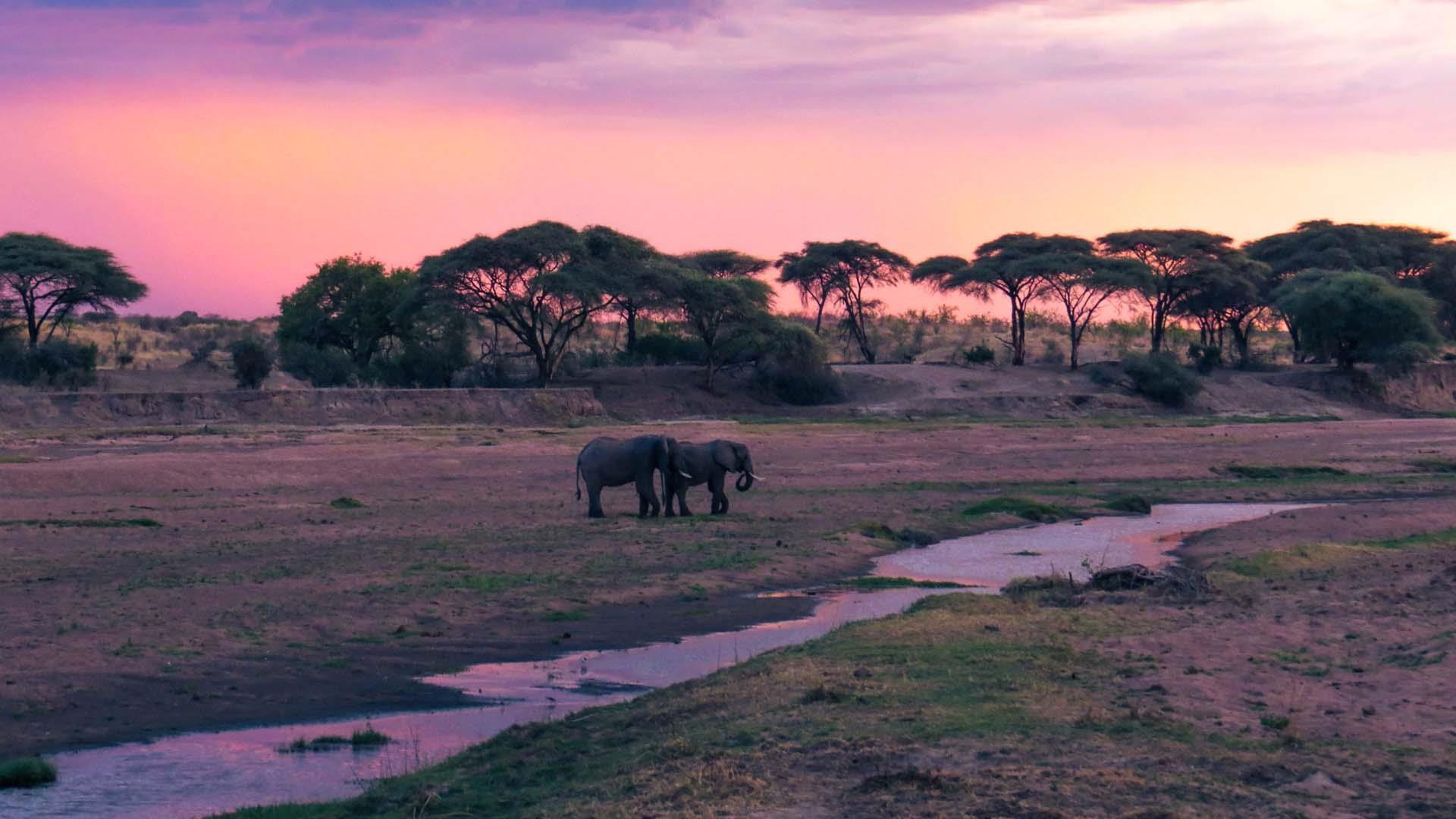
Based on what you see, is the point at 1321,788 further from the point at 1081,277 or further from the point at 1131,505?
the point at 1081,277

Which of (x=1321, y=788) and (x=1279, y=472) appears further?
(x=1279, y=472)

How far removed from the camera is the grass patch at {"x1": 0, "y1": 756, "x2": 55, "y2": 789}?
30.5 feet

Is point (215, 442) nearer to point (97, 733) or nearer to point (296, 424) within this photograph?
point (296, 424)

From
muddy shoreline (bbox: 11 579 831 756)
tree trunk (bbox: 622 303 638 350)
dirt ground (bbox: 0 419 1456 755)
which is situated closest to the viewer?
muddy shoreline (bbox: 11 579 831 756)

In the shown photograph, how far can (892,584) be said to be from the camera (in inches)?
725

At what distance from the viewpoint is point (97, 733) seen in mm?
10609

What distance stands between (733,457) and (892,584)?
6899mm

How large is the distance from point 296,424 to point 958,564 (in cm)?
2587

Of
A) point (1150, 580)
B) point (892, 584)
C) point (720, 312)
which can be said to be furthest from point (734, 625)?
point (720, 312)

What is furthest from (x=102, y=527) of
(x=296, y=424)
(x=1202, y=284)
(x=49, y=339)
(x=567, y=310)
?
(x=1202, y=284)

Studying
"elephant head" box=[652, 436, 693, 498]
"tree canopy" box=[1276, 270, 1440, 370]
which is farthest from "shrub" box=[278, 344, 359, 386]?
"tree canopy" box=[1276, 270, 1440, 370]

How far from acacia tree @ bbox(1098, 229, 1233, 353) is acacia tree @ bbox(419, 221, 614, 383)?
28.4 metres

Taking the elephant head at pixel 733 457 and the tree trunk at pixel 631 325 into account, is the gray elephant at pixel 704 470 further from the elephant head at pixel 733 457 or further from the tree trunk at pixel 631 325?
the tree trunk at pixel 631 325

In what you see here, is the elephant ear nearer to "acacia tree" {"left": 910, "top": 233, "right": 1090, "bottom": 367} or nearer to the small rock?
the small rock
